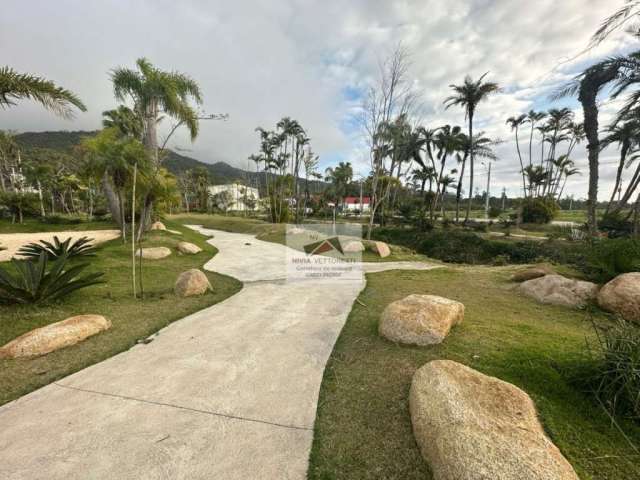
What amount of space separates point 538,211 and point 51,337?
1202 inches

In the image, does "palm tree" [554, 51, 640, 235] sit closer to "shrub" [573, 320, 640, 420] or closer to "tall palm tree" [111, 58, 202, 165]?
"shrub" [573, 320, 640, 420]

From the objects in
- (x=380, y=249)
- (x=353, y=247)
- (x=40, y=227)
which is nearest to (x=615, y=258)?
(x=380, y=249)

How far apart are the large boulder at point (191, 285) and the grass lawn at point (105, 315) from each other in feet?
0.58

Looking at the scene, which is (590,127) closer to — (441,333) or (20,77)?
(441,333)

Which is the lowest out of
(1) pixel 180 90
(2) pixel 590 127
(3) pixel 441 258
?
(3) pixel 441 258

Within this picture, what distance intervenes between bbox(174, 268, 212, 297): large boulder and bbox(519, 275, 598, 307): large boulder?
6911 mm

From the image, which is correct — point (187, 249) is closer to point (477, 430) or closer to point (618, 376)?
point (477, 430)

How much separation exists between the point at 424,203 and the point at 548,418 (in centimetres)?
2747

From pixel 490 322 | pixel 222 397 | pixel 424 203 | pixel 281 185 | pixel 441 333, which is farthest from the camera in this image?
pixel 424 203

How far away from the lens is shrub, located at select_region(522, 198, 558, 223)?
22.5m

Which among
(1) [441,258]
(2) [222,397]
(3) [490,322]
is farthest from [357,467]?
(1) [441,258]

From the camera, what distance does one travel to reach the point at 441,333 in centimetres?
312

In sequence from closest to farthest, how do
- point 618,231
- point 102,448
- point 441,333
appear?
point 102,448, point 441,333, point 618,231

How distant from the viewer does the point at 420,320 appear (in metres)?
3.23
